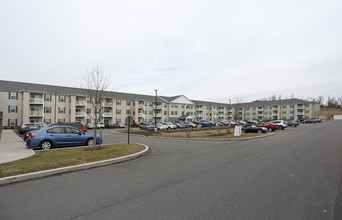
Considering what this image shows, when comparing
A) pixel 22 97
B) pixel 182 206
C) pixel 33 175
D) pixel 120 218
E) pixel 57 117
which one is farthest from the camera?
pixel 57 117

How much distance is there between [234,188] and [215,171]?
1663 mm

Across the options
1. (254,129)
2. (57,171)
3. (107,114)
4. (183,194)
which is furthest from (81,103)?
(183,194)

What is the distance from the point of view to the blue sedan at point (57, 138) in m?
10.8

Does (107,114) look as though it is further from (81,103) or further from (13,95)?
(13,95)

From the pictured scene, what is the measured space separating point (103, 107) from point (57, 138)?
38.1m

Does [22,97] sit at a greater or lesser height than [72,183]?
greater

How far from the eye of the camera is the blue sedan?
10.8 m

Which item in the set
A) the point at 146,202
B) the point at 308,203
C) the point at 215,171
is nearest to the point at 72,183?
the point at 146,202

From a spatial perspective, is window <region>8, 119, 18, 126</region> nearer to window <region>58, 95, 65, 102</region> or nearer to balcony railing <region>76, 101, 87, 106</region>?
window <region>58, 95, 65, 102</region>

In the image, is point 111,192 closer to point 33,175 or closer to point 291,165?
point 33,175

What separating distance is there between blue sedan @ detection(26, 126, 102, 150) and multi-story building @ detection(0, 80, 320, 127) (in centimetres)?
748

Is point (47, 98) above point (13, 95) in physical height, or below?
below

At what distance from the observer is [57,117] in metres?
42.2

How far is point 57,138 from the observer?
11.4 metres
